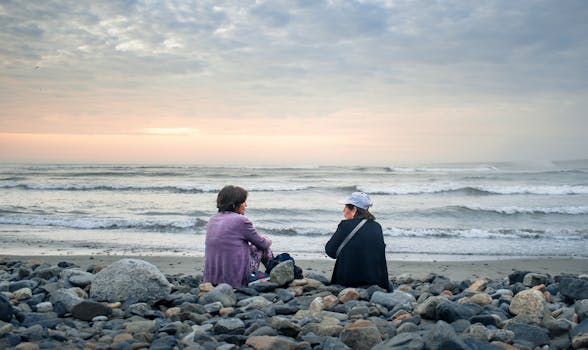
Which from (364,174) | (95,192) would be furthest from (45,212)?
(364,174)

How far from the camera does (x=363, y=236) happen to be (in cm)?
585

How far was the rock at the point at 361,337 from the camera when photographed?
361 centimetres

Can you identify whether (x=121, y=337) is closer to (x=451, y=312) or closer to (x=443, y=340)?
(x=443, y=340)

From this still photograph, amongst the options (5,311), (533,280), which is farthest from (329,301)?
(533,280)

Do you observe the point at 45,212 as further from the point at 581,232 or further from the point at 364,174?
the point at 364,174

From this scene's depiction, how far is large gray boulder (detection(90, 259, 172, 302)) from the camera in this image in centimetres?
524

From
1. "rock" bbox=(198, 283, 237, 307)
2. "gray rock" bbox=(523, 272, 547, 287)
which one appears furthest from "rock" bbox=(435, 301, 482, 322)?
"gray rock" bbox=(523, 272, 547, 287)

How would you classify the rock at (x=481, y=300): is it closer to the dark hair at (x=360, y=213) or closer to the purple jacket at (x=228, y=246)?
the dark hair at (x=360, y=213)

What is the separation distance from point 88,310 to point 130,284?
750 millimetres

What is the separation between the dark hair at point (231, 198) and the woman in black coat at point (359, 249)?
1.20 meters

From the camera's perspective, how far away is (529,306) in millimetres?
4512

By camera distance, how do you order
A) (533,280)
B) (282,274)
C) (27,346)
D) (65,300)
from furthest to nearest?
(533,280), (282,274), (65,300), (27,346)

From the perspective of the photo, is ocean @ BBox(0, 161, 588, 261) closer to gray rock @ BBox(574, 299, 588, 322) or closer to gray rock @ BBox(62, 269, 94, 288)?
gray rock @ BBox(62, 269, 94, 288)

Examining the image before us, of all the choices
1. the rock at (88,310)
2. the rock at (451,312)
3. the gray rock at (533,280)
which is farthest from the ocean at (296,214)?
the rock at (451,312)
